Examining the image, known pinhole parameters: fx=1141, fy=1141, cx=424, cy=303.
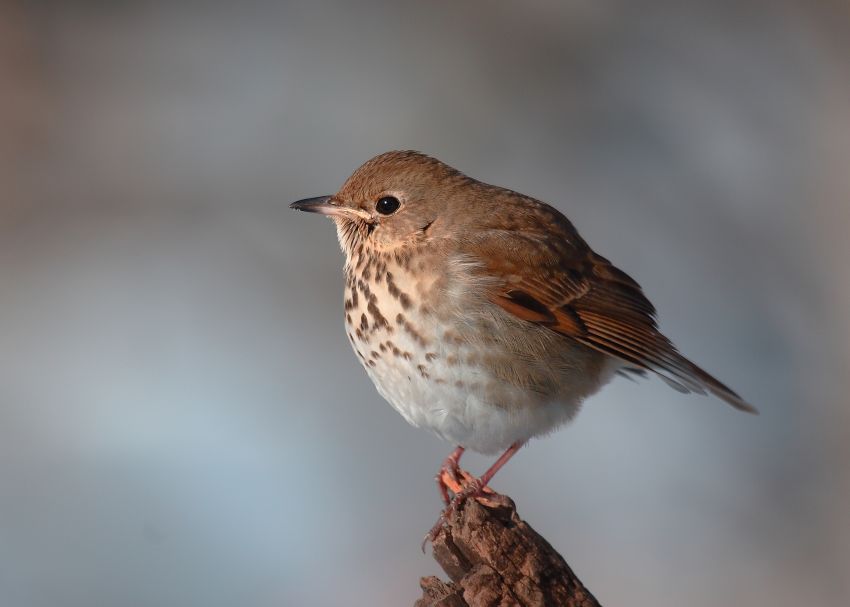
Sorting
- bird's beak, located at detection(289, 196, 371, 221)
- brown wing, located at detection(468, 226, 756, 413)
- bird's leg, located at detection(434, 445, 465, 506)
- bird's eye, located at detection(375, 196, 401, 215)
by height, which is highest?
bird's beak, located at detection(289, 196, 371, 221)

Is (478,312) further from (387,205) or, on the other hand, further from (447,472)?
(447,472)

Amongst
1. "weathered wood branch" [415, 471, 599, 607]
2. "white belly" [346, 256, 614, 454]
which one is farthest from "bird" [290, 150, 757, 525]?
"weathered wood branch" [415, 471, 599, 607]

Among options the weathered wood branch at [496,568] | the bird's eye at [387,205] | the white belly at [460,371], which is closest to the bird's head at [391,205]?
the bird's eye at [387,205]

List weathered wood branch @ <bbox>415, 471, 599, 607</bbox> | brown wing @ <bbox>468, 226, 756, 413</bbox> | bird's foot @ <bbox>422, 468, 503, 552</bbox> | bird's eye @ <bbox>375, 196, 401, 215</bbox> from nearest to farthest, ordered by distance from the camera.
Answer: weathered wood branch @ <bbox>415, 471, 599, 607</bbox> < bird's foot @ <bbox>422, 468, 503, 552</bbox> < brown wing @ <bbox>468, 226, 756, 413</bbox> < bird's eye @ <bbox>375, 196, 401, 215</bbox>

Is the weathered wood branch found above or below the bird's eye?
below

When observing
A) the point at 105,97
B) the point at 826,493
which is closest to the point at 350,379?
the point at 105,97

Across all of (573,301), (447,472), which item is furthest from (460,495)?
(573,301)

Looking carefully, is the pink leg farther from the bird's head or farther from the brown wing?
the bird's head

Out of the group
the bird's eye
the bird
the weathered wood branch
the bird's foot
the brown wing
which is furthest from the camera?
the bird's eye
